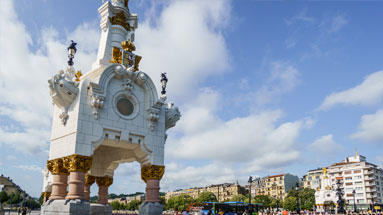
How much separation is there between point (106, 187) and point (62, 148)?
578cm

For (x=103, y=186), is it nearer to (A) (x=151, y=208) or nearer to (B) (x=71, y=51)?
(A) (x=151, y=208)

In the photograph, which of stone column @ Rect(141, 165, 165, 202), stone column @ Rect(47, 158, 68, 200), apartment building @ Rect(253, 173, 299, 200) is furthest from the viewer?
apartment building @ Rect(253, 173, 299, 200)

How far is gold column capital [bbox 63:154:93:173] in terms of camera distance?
1625 cm

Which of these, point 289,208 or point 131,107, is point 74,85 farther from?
point 289,208

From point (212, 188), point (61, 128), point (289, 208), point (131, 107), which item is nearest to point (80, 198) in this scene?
point (61, 128)

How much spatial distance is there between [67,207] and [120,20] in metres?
12.7

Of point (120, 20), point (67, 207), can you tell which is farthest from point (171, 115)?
point (67, 207)

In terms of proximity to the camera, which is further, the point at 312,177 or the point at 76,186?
the point at 312,177

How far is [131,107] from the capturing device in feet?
62.7

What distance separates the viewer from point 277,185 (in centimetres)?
11850

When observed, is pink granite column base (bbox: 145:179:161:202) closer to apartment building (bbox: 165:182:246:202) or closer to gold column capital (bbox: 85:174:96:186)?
gold column capital (bbox: 85:174:96:186)

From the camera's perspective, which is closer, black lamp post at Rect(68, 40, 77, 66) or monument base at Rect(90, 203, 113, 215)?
black lamp post at Rect(68, 40, 77, 66)

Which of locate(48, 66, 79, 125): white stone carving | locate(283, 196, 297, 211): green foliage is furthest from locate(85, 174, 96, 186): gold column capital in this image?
locate(283, 196, 297, 211): green foliage

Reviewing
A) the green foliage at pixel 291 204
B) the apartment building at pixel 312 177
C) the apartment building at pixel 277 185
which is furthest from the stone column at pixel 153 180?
the apartment building at pixel 277 185
